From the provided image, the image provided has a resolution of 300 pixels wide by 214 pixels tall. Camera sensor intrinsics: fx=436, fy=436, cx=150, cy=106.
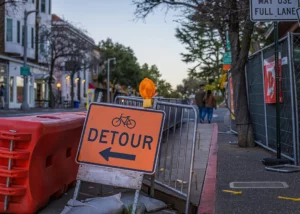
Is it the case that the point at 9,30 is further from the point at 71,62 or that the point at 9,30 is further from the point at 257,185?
the point at 257,185

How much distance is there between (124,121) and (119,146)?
0.97 feet

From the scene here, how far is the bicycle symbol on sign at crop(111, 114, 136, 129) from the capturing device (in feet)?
16.3

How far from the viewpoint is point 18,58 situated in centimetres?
4012

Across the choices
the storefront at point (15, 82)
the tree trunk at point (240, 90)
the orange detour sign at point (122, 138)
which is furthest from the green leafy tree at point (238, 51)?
the storefront at point (15, 82)

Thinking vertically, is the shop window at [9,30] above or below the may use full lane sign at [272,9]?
above

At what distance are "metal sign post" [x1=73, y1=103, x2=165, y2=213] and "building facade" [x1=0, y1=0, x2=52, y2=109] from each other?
29427 millimetres

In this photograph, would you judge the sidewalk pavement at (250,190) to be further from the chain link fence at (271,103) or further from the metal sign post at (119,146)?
the metal sign post at (119,146)

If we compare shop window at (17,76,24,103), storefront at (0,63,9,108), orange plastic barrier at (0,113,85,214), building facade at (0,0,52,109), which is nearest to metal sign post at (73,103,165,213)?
orange plastic barrier at (0,113,85,214)

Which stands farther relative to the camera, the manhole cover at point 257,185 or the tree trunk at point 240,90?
the tree trunk at point 240,90

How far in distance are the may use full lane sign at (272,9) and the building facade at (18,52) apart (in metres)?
27.9

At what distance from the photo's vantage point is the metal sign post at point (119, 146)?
15.9 ft

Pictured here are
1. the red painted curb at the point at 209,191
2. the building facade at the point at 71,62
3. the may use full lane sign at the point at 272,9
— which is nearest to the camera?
the red painted curb at the point at 209,191

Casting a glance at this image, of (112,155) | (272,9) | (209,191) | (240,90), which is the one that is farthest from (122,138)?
(240,90)

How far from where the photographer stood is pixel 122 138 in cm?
497
